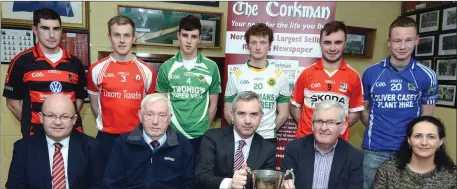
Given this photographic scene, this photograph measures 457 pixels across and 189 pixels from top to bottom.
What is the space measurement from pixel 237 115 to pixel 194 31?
933 millimetres

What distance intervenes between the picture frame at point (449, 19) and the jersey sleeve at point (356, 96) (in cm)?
146

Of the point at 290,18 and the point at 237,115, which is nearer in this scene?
the point at 237,115

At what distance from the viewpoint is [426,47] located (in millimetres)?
3645

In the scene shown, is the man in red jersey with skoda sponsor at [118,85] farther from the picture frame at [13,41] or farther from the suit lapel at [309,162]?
the suit lapel at [309,162]

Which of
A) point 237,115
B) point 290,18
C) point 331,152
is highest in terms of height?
point 290,18

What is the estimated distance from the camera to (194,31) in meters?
2.68

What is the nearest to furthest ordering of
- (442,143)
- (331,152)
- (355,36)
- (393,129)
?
(331,152) → (442,143) → (393,129) → (355,36)

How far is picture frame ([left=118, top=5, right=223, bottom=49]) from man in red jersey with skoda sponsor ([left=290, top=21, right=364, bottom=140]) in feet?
4.24

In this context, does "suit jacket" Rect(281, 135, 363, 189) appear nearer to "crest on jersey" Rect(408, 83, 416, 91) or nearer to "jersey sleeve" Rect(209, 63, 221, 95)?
"crest on jersey" Rect(408, 83, 416, 91)

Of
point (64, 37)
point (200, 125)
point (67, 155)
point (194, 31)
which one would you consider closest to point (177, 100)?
point (200, 125)

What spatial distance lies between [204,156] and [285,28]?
171cm

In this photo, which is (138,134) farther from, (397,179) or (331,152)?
(397,179)

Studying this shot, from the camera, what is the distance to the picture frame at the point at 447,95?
3.35 m

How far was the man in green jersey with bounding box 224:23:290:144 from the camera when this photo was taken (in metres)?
2.70
